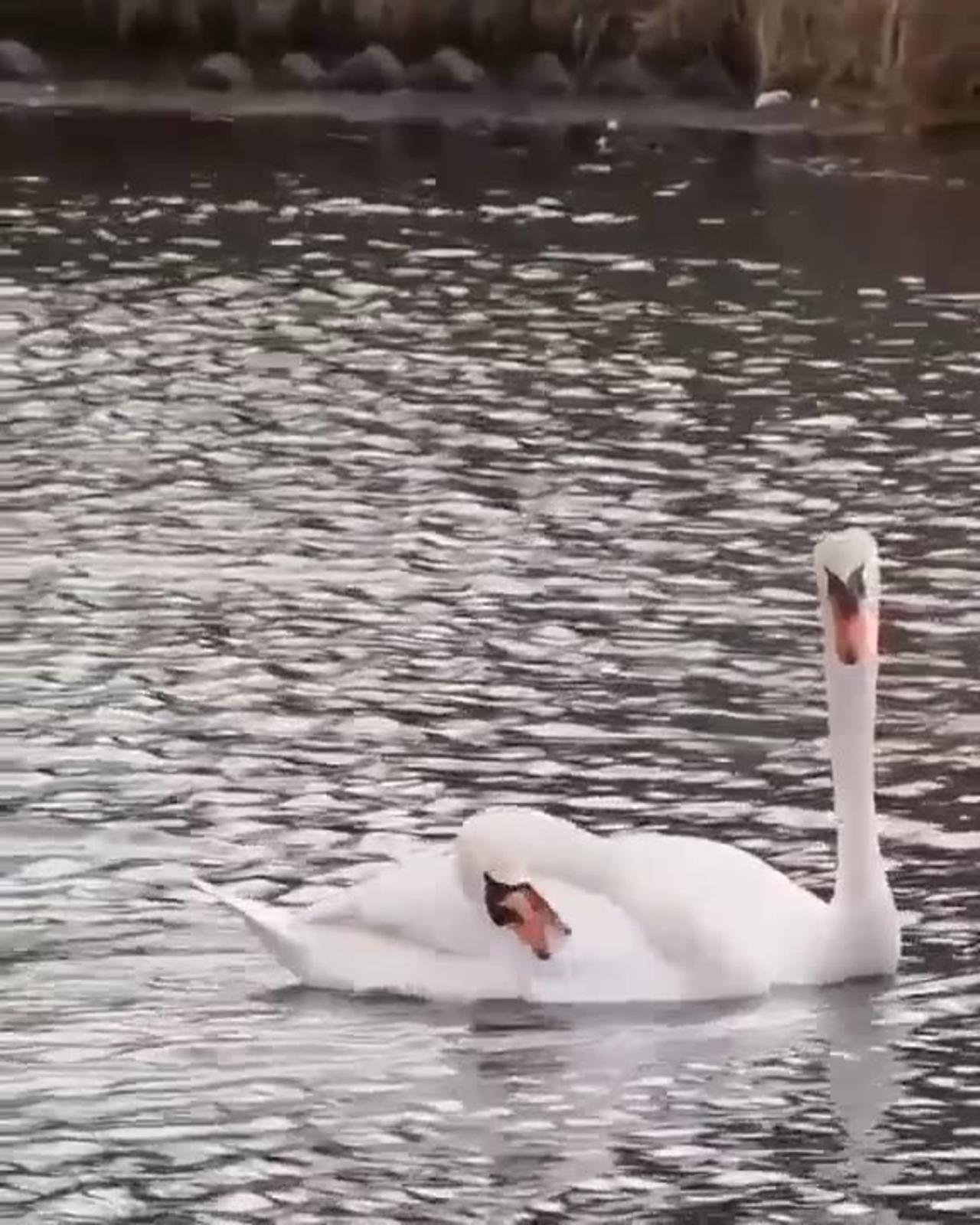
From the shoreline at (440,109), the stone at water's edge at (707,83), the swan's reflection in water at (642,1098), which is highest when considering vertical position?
the stone at water's edge at (707,83)

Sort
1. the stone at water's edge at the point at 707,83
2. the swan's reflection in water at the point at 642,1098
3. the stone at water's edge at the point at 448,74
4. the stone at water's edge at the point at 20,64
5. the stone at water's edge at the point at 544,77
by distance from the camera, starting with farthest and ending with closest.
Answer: the stone at water's edge at the point at 20,64, the stone at water's edge at the point at 448,74, the stone at water's edge at the point at 544,77, the stone at water's edge at the point at 707,83, the swan's reflection in water at the point at 642,1098

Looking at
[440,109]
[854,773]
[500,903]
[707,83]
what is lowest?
[500,903]

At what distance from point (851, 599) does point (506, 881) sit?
48.7 inches

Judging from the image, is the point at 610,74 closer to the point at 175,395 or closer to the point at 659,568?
the point at 175,395

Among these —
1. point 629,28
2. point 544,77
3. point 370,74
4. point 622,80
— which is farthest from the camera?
point 370,74

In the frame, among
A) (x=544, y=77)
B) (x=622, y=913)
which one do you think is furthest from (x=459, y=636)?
(x=544, y=77)

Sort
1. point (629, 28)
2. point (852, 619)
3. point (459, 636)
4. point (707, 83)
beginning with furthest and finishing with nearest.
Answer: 1. point (629, 28)
2. point (707, 83)
3. point (459, 636)
4. point (852, 619)

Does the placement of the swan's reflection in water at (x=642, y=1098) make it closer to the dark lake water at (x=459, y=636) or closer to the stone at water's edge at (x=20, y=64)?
the dark lake water at (x=459, y=636)

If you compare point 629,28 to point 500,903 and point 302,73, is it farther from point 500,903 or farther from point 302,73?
point 500,903

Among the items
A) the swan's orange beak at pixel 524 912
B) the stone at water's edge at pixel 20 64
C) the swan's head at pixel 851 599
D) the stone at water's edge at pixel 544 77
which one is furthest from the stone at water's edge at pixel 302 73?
the swan's orange beak at pixel 524 912

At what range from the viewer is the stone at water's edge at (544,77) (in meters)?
29.4

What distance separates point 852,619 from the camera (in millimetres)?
9062

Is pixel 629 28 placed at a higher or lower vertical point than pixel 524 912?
higher

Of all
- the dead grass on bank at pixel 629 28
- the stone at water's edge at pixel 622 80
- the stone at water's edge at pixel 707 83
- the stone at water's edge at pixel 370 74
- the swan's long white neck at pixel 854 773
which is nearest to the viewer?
the swan's long white neck at pixel 854 773
